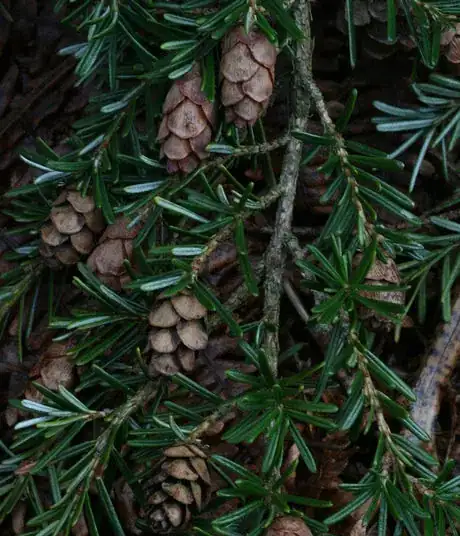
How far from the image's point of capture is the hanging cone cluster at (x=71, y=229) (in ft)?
3.11

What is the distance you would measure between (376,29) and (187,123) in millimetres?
368

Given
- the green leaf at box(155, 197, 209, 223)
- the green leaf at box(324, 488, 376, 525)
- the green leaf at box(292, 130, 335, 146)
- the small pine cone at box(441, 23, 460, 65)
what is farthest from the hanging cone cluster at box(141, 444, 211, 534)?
the small pine cone at box(441, 23, 460, 65)

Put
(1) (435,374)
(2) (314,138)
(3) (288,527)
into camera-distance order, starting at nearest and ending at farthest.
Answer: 1. (3) (288,527)
2. (2) (314,138)
3. (1) (435,374)

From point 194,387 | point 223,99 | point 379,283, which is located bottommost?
point 194,387

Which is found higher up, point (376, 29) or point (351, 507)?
point (376, 29)

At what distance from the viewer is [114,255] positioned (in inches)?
36.9

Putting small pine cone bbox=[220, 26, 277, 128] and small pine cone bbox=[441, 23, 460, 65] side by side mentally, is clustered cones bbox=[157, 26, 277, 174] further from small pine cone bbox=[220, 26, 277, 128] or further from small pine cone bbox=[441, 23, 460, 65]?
small pine cone bbox=[441, 23, 460, 65]

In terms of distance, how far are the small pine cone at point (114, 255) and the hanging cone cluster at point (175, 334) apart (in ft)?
0.34

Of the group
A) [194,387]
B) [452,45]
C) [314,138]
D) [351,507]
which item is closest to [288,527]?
[351,507]

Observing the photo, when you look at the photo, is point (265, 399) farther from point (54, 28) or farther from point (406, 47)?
point (54, 28)

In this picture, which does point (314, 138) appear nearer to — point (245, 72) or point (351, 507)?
point (245, 72)

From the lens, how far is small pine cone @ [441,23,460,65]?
0.98 meters

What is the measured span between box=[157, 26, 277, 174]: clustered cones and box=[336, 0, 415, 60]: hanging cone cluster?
27 cm

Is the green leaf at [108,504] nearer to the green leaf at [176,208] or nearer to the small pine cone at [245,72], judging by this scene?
the green leaf at [176,208]
